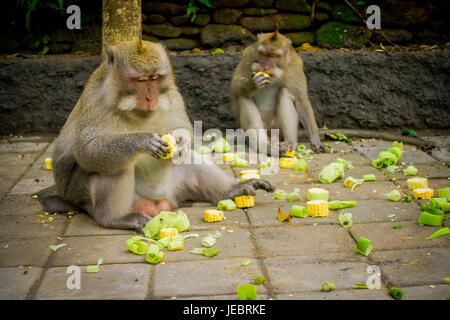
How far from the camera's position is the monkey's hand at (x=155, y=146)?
4531mm

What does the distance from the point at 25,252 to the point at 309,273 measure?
2.13 metres

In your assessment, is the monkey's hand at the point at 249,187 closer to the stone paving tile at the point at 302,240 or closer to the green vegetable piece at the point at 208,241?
the stone paving tile at the point at 302,240

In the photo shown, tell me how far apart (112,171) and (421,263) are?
2.42 metres

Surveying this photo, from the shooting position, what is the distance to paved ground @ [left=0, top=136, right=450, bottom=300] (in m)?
3.73

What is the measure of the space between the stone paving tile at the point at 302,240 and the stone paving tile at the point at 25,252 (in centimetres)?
161

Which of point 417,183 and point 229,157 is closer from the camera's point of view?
point 417,183

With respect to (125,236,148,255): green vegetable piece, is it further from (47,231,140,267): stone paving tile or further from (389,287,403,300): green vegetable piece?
(389,287,403,300): green vegetable piece

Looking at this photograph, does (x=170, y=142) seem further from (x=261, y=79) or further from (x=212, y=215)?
(x=261, y=79)

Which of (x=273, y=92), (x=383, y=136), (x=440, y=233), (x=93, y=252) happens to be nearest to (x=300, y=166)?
(x=273, y=92)

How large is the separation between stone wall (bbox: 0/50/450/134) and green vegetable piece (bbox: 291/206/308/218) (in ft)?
11.9

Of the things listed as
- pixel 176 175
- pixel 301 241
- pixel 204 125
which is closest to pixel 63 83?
pixel 204 125

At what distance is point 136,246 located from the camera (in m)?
4.32

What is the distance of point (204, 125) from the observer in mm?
8547

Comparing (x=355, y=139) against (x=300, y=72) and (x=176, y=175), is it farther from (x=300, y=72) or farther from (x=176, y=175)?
(x=176, y=175)
